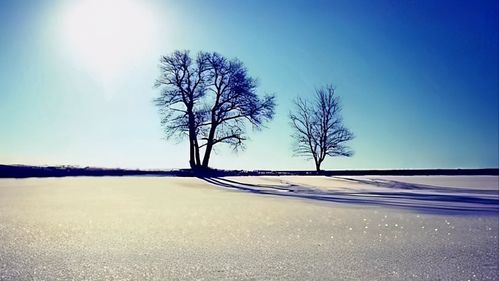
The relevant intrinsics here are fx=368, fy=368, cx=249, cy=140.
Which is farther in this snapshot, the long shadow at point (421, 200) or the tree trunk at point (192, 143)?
the tree trunk at point (192, 143)

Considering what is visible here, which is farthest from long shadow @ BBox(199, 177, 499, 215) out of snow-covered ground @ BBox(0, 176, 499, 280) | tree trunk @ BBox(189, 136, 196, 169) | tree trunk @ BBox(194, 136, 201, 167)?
tree trunk @ BBox(194, 136, 201, 167)

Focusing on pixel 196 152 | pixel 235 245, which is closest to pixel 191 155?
pixel 196 152

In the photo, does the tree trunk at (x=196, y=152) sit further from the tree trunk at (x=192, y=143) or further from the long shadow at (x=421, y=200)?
the long shadow at (x=421, y=200)

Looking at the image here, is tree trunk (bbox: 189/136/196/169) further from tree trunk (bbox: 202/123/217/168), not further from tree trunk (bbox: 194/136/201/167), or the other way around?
tree trunk (bbox: 202/123/217/168)

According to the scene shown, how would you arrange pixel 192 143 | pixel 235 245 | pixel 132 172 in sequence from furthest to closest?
1. pixel 192 143
2. pixel 132 172
3. pixel 235 245

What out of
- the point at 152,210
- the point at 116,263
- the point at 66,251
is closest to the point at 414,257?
the point at 116,263

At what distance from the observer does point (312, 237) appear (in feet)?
6.55

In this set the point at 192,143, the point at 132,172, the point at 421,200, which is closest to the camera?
the point at 421,200

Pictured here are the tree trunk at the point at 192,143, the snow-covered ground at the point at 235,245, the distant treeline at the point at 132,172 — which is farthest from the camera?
the tree trunk at the point at 192,143

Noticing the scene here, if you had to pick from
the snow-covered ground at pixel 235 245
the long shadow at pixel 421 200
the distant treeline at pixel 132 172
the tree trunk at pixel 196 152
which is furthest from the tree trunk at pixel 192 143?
the snow-covered ground at pixel 235 245

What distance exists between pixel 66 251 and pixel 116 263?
11.4 inches

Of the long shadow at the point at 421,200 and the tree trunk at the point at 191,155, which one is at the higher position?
the tree trunk at the point at 191,155

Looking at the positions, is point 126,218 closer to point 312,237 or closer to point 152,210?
point 152,210

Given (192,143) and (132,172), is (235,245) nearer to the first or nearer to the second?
(132,172)
